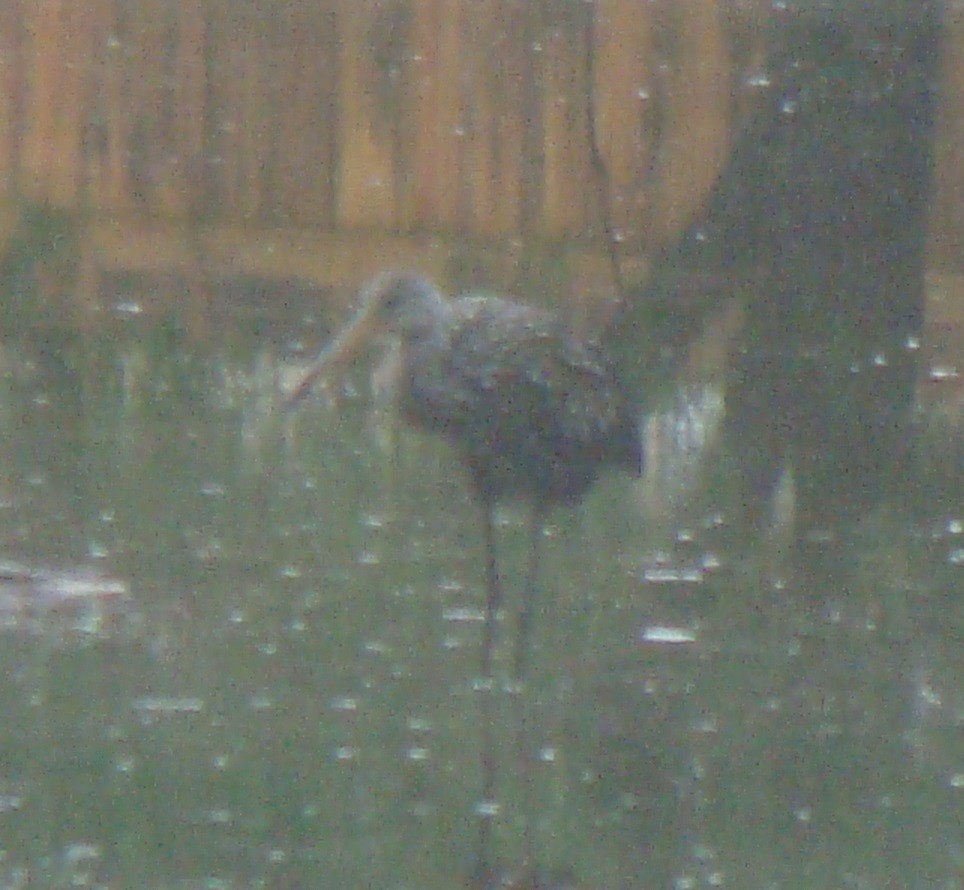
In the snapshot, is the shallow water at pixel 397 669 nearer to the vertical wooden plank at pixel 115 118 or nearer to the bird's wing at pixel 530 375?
the bird's wing at pixel 530 375

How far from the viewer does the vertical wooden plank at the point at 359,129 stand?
2.90 m

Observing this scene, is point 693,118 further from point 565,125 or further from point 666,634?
point 666,634

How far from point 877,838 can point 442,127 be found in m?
1.67

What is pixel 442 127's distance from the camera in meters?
2.93

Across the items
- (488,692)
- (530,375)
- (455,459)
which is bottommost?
(488,692)

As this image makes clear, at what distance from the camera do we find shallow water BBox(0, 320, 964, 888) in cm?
146

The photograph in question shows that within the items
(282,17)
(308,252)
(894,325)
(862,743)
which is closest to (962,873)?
(862,743)

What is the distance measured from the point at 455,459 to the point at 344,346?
0.97ft

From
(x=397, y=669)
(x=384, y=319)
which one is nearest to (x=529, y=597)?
(x=397, y=669)

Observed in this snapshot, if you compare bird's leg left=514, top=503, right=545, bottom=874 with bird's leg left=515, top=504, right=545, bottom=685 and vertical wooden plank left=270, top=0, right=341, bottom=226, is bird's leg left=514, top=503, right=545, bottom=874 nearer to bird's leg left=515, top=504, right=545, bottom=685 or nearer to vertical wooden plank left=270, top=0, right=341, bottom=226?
bird's leg left=515, top=504, right=545, bottom=685

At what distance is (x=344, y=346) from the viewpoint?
2.86 m

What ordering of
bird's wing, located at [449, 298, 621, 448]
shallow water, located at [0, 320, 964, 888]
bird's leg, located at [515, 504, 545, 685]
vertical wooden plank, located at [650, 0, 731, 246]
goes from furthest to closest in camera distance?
vertical wooden plank, located at [650, 0, 731, 246] < bird's wing, located at [449, 298, 621, 448] < bird's leg, located at [515, 504, 545, 685] < shallow water, located at [0, 320, 964, 888]

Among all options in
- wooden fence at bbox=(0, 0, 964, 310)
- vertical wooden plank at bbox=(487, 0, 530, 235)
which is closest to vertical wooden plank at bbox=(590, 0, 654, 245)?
wooden fence at bbox=(0, 0, 964, 310)

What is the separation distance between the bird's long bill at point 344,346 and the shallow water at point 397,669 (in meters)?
0.06
